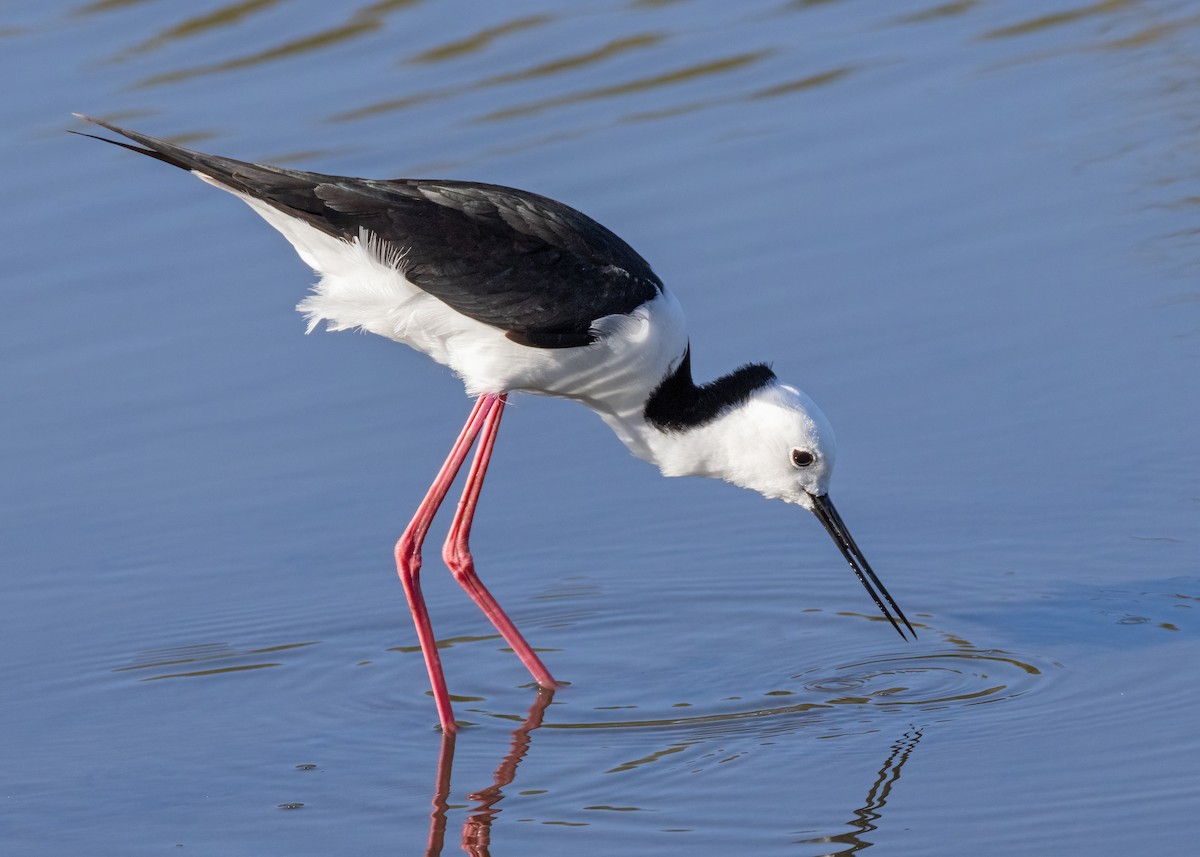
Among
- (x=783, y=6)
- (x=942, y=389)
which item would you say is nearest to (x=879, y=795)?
(x=942, y=389)

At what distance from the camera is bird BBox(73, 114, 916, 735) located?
18.1ft

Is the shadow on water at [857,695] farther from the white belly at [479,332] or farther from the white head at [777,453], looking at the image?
the white belly at [479,332]

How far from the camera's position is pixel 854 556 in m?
5.66

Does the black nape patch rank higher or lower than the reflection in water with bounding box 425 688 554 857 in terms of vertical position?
higher

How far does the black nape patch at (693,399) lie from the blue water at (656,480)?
487mm

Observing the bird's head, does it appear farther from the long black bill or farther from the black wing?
the black wing

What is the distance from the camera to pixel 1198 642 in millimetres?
5156

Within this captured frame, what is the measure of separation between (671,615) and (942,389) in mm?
1496

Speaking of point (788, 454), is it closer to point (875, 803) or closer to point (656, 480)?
point (656, 480)

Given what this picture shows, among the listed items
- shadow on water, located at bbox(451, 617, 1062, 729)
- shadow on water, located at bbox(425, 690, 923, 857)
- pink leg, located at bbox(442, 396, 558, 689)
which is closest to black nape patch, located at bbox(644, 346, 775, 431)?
pink leg, located at bbox(442, 396, 558, 689)

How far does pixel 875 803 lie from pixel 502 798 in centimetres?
91

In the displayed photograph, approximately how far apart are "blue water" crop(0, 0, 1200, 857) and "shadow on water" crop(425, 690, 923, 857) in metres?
0.02

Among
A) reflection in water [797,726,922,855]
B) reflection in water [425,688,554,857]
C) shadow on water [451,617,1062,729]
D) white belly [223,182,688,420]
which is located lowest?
reflection in water [425,688,554,857]

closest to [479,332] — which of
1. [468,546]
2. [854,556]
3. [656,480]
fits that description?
[468,546]
